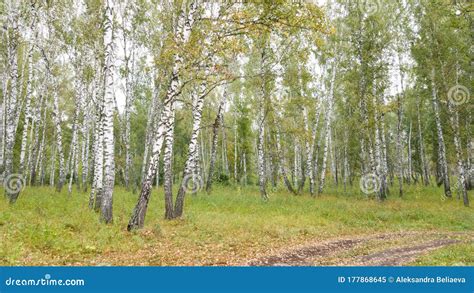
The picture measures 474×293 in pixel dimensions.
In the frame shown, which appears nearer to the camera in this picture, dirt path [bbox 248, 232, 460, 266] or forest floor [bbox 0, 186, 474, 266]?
forest floor [bbox 0, 186, 474, 266]

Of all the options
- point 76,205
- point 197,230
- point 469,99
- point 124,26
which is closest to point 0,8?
point 124,26

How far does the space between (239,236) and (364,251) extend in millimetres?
4199

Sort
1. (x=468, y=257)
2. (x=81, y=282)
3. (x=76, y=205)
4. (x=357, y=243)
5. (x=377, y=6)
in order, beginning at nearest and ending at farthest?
(x=81, y=282) → (x=468, y=257) → (x=357, y=243) → (x=76, y=205) → (x=377, y=6)

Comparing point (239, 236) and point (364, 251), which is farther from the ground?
point (239, 236)

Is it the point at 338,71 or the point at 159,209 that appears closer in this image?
the point at 159,209

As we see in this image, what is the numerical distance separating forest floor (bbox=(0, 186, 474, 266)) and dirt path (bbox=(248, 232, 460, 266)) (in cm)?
3

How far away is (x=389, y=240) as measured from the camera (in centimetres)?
1242

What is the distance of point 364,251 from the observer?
10.6 m

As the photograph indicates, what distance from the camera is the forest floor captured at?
355 inches

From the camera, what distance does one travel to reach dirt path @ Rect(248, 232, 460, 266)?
9256 mm

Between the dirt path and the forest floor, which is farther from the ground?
the forest floor

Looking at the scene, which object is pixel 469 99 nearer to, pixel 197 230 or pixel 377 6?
pixel 377 6

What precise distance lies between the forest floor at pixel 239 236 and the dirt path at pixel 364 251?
0.09ft

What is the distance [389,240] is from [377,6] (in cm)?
1797
